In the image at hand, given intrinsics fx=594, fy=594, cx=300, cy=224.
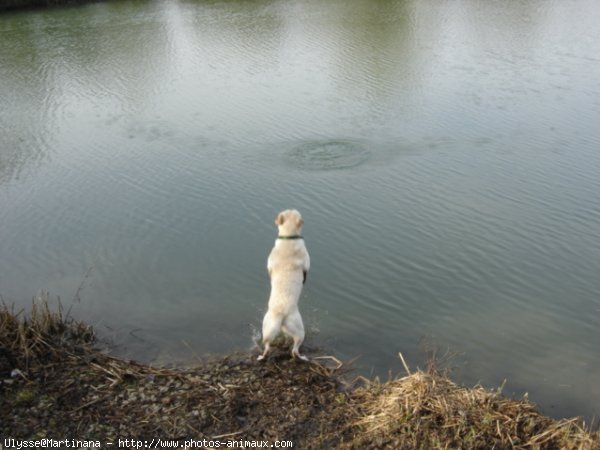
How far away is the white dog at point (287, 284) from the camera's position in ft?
25.4

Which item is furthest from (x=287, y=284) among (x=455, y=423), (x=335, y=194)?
(x=335, y=194)

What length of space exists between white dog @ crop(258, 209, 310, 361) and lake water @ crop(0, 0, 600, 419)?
1.16m

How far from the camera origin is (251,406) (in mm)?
7086

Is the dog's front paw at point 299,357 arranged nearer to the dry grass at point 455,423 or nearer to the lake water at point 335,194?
the lake water at point 335,194

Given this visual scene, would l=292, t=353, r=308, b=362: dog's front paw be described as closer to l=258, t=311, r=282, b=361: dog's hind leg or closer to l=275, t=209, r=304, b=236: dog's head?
l=258, t=311, r=282, b=361: dog's hind leg

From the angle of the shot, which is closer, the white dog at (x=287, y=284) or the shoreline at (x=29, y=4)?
the white dog at (x=287, y=284)

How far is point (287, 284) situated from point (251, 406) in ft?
5.48

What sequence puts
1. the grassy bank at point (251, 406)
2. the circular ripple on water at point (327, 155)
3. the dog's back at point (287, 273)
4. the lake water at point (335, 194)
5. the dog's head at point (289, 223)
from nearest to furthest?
the grassy bank at point (251, 406)
the dog's back at point (287, 273)
the dog's head at point (289, 223)
the lake water at point (335, 194)
the circular ripple on water at point (327, 155)

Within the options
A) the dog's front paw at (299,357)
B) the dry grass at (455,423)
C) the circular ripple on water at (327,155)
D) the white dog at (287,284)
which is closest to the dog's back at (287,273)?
the white dog at (287,284)

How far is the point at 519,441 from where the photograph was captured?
6.38m

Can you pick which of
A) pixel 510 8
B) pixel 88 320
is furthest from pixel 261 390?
pixel 510 8

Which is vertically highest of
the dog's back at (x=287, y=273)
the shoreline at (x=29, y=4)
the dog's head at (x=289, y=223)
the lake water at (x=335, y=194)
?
the shoreline at (x=29, y=4)

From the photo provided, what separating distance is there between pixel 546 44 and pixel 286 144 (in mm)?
15922

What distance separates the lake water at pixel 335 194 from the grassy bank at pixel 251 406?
115cm
